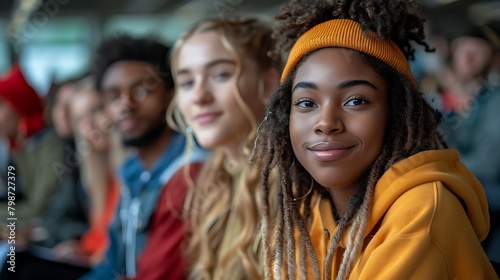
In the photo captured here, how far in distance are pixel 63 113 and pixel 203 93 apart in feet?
6.34

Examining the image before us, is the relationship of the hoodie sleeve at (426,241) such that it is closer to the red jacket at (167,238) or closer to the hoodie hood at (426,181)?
the hoodie hood at (426,181)

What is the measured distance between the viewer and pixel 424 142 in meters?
1.21

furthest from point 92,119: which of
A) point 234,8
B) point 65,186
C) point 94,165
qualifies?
point 234,8

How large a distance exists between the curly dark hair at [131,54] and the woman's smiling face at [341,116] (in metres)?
1.30

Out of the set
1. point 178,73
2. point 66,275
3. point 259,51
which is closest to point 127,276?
point 66,275

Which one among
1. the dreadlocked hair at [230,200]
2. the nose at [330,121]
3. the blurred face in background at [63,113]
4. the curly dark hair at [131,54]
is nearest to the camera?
the nose at [330,121]

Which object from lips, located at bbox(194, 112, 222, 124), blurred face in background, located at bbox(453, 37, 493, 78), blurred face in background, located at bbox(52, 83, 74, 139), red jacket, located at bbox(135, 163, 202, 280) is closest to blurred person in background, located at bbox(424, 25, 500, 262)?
blurred face in background, located at bbox(453, 37, 493, 78)

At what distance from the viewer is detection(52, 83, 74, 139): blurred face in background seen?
355cm

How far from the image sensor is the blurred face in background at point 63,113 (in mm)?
3555

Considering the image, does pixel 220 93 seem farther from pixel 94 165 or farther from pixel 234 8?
pixel 94 165

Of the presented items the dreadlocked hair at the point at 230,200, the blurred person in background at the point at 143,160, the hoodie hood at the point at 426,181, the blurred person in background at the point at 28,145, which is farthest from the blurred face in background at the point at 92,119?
the hoodie hood at the point at 426,181

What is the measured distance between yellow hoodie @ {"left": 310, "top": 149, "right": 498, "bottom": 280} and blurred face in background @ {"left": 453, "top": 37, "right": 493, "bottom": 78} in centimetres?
179

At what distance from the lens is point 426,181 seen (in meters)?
1.12

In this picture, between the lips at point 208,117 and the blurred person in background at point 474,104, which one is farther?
the blurred person in background at point 474,104
